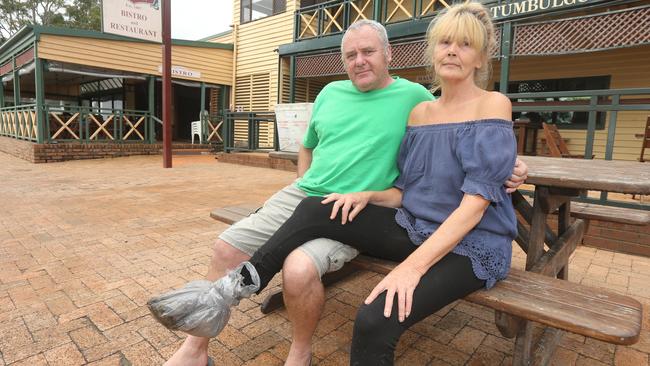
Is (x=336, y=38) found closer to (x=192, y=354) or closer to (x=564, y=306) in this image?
(x=192, y=354)

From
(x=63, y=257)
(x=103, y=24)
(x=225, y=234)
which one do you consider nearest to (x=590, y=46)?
(x=225, y=234)

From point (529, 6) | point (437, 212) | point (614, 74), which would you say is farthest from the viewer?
point (614, 74)

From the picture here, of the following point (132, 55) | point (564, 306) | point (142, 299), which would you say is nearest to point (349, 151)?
point (564, 306)

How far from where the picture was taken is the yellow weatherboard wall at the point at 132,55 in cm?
1056

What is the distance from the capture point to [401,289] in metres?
1.29

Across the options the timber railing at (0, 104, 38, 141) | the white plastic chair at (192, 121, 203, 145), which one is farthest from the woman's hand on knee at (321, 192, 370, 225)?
the white plastic chair at (192, 121, 203, 145)

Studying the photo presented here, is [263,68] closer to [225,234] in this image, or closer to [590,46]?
[590,46]

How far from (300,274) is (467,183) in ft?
2.21

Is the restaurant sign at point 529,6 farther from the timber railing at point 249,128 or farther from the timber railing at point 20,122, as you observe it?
the timber railing at point 20,122

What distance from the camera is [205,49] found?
1352 centimetres

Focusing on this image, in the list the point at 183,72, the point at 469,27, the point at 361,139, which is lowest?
the point at 361,139

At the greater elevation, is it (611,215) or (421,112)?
(421,112)

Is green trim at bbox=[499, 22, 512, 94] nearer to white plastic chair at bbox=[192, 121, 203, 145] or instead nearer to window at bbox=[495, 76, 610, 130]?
window at bbox=[495, 76, 610, 130]

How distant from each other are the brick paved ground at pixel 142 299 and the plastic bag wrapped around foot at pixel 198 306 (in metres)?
0.41
